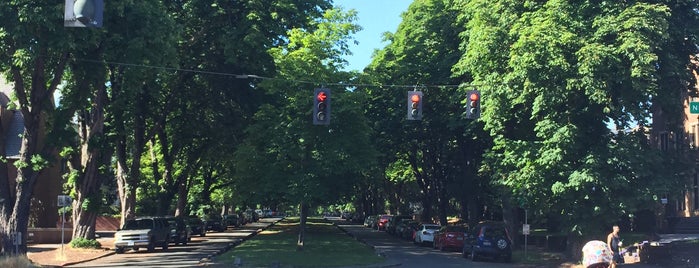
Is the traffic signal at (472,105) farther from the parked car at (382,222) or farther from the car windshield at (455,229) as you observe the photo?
the parked car at (382,222)

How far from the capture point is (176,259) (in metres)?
27.5

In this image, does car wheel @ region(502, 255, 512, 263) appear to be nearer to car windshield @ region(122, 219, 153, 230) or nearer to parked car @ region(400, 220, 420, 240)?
car windshield @ region(122, 219, 153, 230)

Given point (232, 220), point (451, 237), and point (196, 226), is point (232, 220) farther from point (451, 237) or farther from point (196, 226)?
point (451, 237)

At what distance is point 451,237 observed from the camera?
35000mm

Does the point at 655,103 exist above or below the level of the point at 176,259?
above

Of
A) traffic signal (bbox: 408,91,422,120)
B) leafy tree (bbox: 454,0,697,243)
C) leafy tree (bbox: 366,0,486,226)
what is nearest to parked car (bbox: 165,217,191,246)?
leafy tree (bbox: 366,0,486,226)

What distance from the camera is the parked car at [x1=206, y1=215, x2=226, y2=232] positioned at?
5785 centimetres

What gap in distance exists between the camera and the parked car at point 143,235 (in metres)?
31.5

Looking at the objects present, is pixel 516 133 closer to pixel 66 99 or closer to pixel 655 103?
pixel 655 103

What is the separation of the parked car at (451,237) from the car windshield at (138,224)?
15201 mm

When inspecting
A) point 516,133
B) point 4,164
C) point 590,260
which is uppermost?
point 516,133

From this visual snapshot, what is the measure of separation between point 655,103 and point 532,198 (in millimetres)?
5793

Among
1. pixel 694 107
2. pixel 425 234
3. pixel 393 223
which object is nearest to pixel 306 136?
pixel 425 234

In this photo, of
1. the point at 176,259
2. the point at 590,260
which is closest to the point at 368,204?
the point at 176,259
